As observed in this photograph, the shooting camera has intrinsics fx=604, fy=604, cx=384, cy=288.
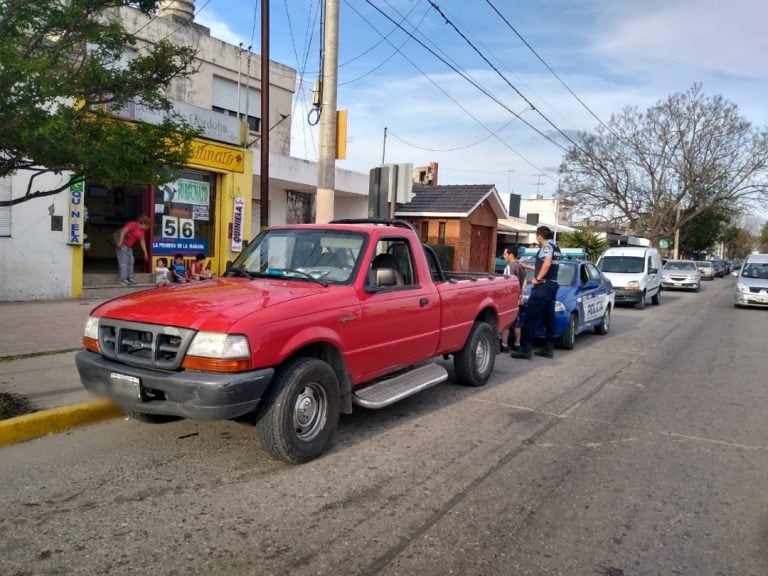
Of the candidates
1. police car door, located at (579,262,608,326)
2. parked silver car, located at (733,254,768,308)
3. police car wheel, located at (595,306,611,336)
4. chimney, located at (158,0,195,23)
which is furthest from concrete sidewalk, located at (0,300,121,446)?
parked silver car, located at (733,254,768,308)

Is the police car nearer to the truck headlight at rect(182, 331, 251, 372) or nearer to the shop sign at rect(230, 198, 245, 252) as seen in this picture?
the truck headlight at rect(182, 331, 251, 372)

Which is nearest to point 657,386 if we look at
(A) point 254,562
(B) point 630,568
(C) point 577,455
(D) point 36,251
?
(C) point 577,455

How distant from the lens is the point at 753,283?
19609 millimetres

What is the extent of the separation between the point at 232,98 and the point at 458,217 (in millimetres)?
9862

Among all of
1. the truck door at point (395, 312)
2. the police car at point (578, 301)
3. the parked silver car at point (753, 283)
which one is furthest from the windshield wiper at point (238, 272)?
the parked silver car at point (753, 283)

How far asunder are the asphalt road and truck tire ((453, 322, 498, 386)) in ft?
2.14

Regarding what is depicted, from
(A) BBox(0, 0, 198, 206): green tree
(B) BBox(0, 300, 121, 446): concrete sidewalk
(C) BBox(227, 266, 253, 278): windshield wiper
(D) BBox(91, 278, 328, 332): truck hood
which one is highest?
(A) BBox(0, 0, 198, 206): green tree

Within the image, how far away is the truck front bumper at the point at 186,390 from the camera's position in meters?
3.93

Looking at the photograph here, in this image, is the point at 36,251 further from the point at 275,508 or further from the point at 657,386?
the point at 657,386

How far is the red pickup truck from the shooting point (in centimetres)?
402

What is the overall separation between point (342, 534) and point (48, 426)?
120 inches

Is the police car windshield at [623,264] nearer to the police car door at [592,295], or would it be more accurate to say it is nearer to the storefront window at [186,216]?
the police car door at [592,295]

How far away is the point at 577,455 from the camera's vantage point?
4973mm

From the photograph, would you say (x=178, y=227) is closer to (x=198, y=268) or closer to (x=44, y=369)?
(x=198, y=268)
